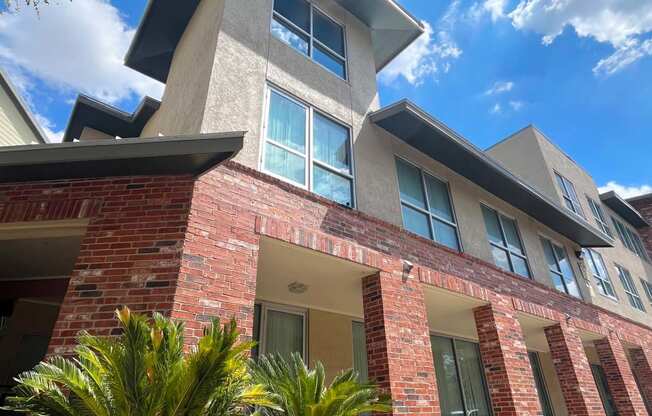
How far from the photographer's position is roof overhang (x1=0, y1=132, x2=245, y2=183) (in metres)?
4.02

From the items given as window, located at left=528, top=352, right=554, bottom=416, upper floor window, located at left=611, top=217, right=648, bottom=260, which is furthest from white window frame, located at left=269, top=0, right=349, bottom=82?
upper floor window, located at left=611, top=217, right=648, bottom=260

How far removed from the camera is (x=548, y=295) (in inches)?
369

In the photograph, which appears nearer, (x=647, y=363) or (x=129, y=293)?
(x=129, y=293)

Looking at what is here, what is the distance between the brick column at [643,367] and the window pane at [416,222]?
10.2 metres

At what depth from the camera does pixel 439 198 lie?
838 cm

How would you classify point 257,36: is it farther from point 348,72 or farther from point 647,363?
point 647,363

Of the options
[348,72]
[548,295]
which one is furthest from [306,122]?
[548,295]

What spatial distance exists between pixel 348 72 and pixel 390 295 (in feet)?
15.9

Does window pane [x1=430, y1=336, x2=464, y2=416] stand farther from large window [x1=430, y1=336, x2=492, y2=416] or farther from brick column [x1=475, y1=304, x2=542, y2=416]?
brick column [x1=475, y1=304, x2=542, y2=416]

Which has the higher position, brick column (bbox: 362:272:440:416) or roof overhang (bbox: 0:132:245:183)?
roof overhang (bbox: 0:132:245:183)

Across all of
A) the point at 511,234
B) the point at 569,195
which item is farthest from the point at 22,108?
the point at 569,195

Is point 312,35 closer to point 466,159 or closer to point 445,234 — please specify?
point 466,159

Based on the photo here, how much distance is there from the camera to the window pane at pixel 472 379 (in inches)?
363

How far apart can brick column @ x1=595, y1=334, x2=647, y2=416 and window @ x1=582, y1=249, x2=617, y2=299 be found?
2029 mm
